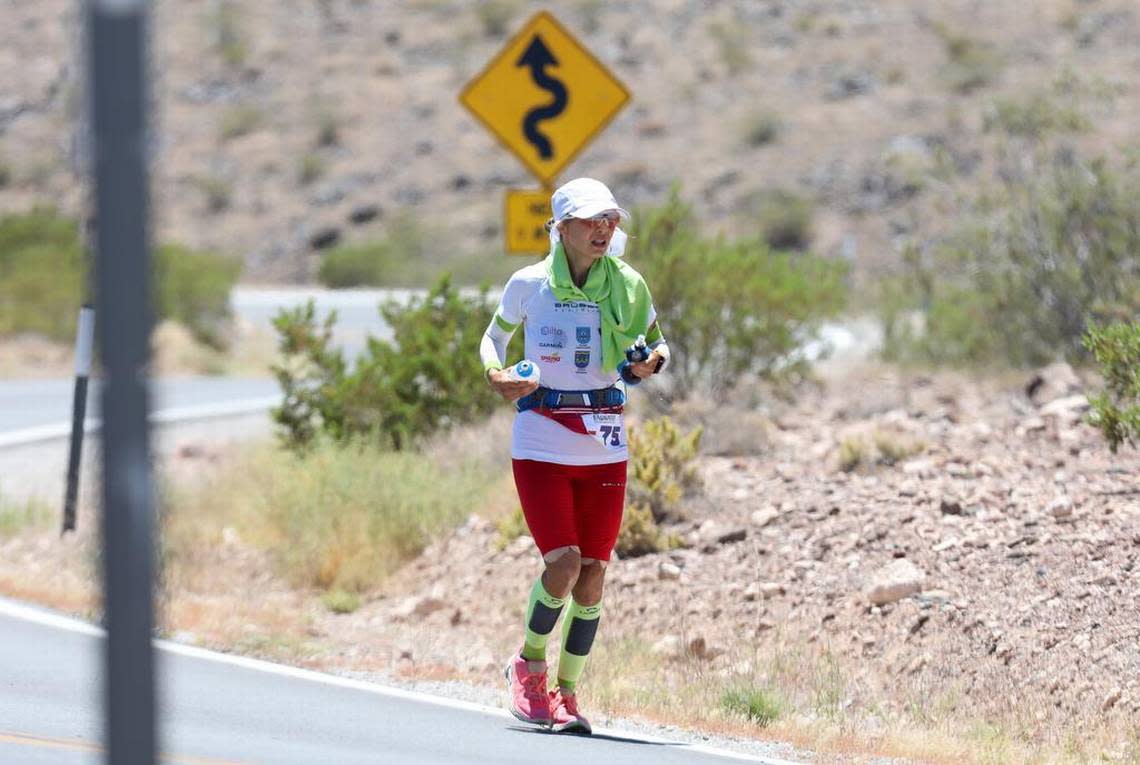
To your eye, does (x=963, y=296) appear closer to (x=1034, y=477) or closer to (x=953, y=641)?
(x=1034, y=477)

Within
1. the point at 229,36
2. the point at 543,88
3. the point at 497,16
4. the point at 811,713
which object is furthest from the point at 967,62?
the point at 811,713

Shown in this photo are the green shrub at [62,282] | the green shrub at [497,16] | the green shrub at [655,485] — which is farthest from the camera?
the green shrub at [497,16]

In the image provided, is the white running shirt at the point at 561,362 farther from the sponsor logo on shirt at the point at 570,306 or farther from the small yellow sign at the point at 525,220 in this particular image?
the small yellow sign at the point at 525,220

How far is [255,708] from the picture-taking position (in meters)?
8.15

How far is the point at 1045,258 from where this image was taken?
1730 centimetres

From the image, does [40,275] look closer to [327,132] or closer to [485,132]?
[327,132]

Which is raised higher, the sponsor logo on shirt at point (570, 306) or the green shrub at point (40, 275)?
the green shrub at point (40, 275)

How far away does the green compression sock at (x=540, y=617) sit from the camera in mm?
7578

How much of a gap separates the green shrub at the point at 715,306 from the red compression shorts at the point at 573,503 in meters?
8.47

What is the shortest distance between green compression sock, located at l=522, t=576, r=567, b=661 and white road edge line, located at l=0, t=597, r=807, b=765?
1.55 ft

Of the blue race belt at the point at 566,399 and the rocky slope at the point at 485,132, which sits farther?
the rocky slope at the point at 485,132

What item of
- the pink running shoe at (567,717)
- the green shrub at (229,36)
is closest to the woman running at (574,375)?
the pink running shoe at (567,717)

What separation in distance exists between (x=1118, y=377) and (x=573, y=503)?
455 cm

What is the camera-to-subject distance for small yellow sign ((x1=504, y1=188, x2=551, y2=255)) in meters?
12.2
